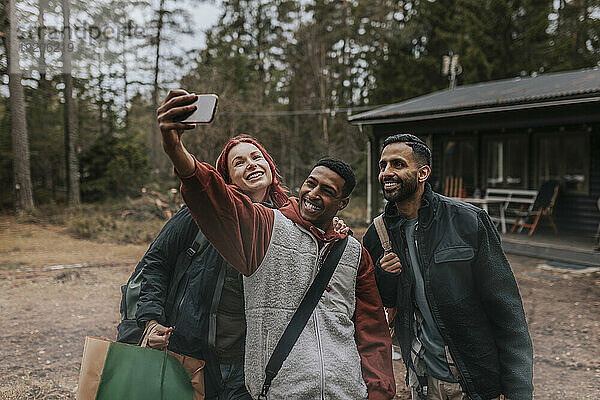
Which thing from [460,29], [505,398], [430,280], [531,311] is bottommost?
[531,311]

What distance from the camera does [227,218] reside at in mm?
1577

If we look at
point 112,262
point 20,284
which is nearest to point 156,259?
point 20,284

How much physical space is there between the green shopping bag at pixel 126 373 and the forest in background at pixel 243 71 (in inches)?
613

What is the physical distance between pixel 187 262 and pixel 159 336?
293mm

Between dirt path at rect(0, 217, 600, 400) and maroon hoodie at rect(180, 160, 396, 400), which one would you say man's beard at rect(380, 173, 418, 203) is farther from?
dirt path at rect(0, 217, 600, 400)

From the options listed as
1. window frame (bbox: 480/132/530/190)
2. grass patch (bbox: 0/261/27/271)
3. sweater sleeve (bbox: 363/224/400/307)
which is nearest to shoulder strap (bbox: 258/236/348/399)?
sweater sleeve (bbox: 363/224/400/307)

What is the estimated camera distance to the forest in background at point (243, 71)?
58.1ft

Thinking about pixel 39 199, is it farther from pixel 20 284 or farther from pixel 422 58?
pixel 422 58

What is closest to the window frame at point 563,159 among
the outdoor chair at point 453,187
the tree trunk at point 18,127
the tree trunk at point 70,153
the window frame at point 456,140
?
the window frame at point 456,140

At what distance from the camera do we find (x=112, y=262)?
988 cm

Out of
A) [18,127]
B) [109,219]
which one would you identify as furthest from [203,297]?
[18,127]

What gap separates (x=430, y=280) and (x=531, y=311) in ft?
16.5

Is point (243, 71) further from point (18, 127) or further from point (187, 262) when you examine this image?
point (187, 262)

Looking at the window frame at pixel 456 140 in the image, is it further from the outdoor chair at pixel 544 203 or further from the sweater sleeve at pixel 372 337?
the sweater sleeve at pixel 372 337
